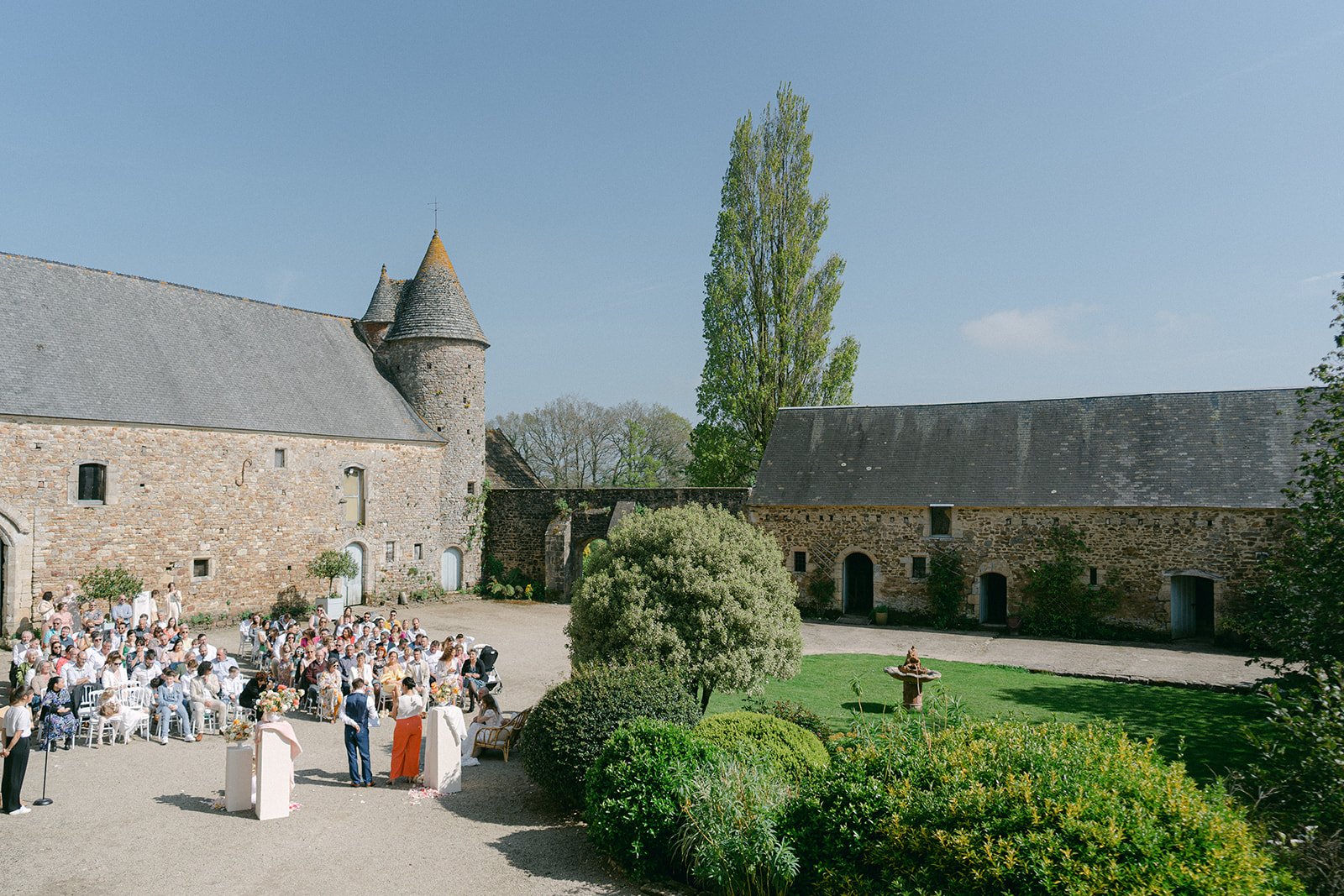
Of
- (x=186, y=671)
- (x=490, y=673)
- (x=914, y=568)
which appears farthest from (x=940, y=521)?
(x=186, y=671)

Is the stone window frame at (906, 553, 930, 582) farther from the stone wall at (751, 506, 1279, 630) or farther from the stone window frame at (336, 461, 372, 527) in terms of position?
the stone window frame at (336, 461, 372, 527)

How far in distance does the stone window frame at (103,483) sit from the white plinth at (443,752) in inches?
554

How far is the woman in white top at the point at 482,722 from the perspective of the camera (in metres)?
11.3

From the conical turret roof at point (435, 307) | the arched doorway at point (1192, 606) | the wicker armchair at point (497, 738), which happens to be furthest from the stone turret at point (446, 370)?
the arched doorway at point (1192, 606)

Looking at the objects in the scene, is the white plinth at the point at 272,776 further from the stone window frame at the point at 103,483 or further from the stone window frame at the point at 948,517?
the stone window frame at the point at 948,517

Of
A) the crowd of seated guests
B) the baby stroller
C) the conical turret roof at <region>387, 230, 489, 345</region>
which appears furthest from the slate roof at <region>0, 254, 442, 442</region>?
the baby stroller

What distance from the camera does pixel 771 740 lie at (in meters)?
8.80

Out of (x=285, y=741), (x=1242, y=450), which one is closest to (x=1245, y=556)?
(x=1242, y=450)

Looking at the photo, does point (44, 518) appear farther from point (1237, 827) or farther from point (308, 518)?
point (1237, 827)

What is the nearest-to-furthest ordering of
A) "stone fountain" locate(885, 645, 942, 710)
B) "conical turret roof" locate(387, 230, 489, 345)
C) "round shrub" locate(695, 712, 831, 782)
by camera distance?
"round shrub" locate(695, 712, 831, 782)
"stone fountain" locate(885, 645, 942, 710)
"conical turret roof" locate(387, 230, 489, 345)

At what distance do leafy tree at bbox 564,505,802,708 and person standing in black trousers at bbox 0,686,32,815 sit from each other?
6494 millimetres

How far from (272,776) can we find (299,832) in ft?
2.49

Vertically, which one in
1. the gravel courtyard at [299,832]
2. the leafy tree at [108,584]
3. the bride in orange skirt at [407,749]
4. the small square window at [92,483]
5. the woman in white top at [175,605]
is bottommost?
the gravel courtyard at [299,832]

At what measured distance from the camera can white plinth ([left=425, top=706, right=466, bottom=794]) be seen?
9898 millimetres
